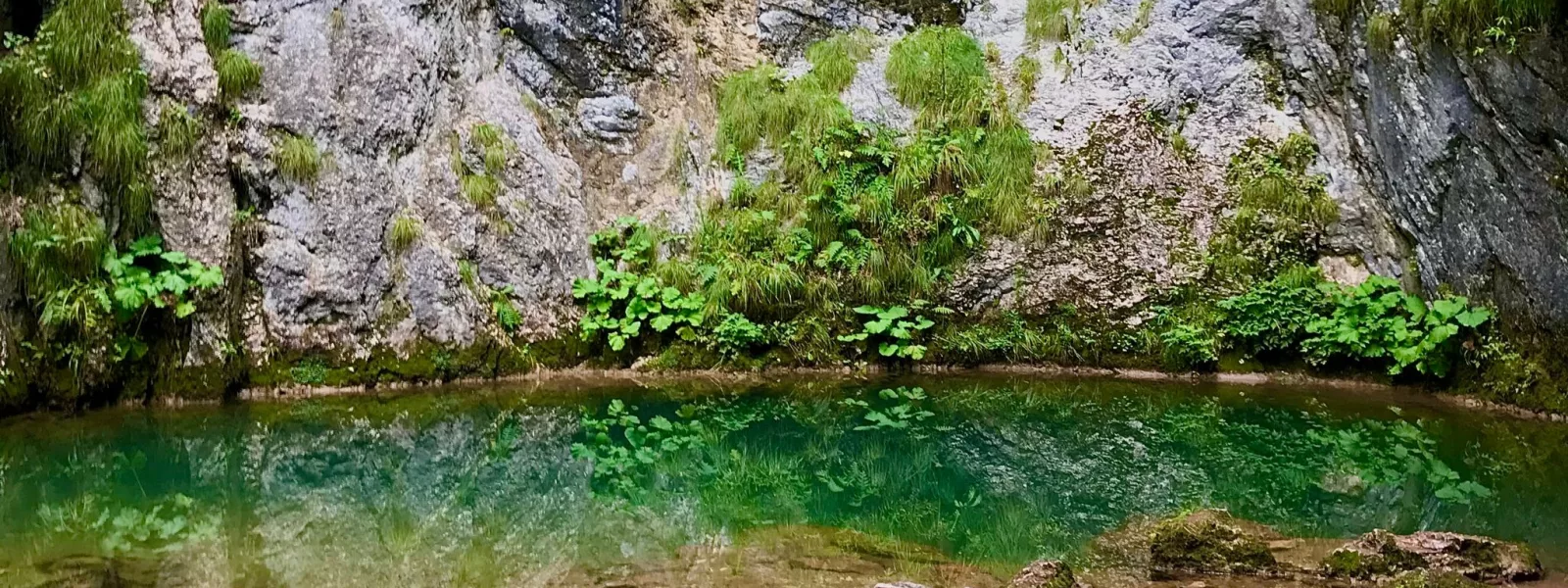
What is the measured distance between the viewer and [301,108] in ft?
30.7

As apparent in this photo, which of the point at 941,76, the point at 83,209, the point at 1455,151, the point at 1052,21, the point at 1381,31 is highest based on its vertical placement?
the point at 1052,21

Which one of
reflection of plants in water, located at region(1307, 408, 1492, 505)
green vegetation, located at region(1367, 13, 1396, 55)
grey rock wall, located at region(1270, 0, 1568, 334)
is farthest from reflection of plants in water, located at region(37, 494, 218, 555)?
green vegetation, located at region(1367, 13, 1396, 55)

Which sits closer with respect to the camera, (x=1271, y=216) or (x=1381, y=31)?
(x=1381, y=31)

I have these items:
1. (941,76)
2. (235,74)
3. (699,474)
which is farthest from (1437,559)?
(235,74)

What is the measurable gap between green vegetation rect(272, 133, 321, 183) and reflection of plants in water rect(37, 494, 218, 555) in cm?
438

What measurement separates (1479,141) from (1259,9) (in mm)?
3547

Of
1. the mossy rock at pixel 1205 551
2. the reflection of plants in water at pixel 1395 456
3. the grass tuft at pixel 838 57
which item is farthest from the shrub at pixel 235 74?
the reflection of plants in water at pixel 1395 456

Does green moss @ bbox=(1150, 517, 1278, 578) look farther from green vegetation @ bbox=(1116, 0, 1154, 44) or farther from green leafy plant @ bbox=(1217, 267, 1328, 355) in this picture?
green vegetation @ bbox=(1116, 0, 1154, 44)

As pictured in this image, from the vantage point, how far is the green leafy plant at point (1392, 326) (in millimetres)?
8617

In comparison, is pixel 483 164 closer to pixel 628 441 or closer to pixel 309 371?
pixel 309 371

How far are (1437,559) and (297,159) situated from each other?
9021 mm

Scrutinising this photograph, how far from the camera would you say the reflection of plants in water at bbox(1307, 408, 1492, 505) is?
6.03 metres

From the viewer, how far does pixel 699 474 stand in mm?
6445

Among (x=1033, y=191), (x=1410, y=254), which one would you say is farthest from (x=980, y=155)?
(x=1410, y=254)
